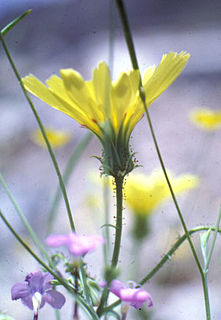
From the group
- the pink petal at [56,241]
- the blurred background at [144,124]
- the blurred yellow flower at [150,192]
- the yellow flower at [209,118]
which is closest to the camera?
the pink petal at [56,241]

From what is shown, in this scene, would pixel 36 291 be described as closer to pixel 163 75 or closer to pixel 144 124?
pixel 163 75

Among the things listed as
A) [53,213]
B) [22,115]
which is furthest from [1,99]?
[53,213]

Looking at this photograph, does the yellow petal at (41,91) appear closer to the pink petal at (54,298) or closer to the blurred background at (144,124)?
the pink petal at (54,298)

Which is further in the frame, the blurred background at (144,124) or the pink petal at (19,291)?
the blurred background at (144,124)

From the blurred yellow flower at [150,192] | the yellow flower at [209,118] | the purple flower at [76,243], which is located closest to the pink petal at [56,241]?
the purple flower at [76,243]

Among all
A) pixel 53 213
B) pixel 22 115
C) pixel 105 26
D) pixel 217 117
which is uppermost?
pixel 105 26

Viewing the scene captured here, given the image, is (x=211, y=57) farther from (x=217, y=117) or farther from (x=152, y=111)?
(x=217, y=117)

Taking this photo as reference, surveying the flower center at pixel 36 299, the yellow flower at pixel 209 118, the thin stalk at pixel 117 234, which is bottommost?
the flower center at pixel 36 299
